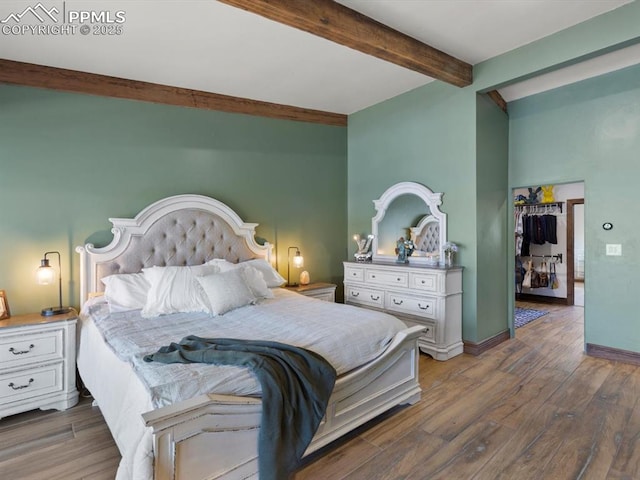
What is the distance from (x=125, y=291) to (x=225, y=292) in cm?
89

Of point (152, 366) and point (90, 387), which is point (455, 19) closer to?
point (152, 366)

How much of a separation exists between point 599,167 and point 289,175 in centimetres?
347

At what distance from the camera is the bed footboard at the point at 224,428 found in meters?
1.46

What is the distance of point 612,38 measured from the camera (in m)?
2.70

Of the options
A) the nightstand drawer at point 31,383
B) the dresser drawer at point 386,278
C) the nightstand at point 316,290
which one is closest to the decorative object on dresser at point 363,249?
the dresser drawer at point 386,278

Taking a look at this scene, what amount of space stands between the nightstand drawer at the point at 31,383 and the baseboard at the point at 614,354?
4989mm

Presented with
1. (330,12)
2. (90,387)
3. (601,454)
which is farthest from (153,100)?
(601,454)

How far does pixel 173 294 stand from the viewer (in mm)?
2955

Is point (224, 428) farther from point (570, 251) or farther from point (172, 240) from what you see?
point (570, 251)

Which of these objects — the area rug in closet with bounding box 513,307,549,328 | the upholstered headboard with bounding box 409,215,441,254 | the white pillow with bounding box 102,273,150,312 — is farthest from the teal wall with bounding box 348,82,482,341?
the white pillow with bounding box 102,273,150,312

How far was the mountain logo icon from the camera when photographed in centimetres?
243

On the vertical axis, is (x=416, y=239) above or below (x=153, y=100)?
below

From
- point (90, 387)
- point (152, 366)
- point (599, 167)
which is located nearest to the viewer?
point (152, 366)

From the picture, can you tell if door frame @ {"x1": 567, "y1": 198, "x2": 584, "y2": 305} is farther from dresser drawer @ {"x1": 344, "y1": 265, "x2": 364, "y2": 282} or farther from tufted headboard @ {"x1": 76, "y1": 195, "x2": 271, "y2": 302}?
tufted headboard @ {"x1": 76, "y1": 195, "x2": 271, "y2": 302}
